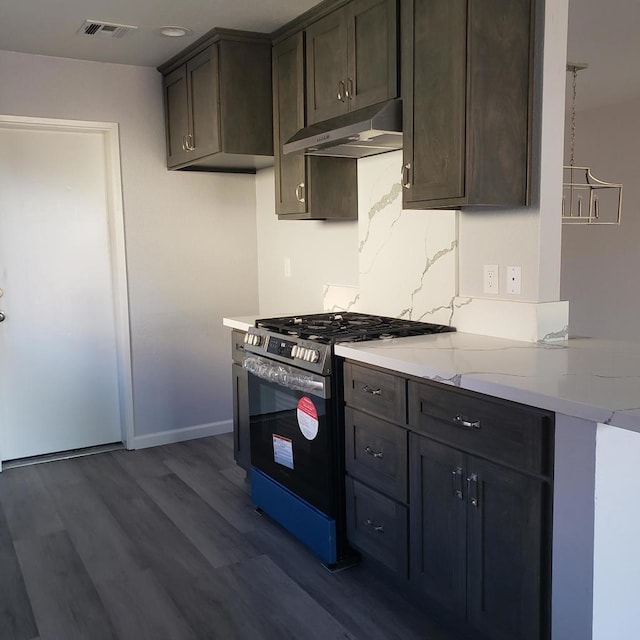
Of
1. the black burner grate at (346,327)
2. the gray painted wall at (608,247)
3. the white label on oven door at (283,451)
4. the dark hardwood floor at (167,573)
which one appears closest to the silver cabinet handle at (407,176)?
the black burner grate at (346,327)

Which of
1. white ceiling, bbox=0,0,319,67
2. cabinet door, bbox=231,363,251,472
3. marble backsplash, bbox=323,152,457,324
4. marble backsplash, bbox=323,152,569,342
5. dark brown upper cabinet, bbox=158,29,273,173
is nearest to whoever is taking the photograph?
marble backsplash, bbox=323,152,569,342

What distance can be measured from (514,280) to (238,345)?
1519 millimetres

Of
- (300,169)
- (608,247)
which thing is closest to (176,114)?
(300,169)

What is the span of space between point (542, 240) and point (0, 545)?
2634 mm

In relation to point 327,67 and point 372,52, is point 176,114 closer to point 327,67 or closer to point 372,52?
point 327,67

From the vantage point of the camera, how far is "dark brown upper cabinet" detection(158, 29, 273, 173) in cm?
362

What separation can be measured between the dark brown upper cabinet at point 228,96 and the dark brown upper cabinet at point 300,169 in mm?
122

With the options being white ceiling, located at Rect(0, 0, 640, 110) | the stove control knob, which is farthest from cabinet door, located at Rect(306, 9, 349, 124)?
the stove control knob

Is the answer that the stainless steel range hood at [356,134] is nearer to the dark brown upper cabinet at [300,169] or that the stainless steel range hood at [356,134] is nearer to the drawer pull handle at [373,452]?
the dark brown upper cabinet at [300,169]

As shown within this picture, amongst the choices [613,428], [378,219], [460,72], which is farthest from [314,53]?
[613,428]

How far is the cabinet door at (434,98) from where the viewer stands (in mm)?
2383

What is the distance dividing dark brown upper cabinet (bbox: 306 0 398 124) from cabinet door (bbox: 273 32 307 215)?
96 mm

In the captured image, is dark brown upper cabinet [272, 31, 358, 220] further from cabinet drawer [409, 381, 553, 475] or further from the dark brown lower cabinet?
the dark brown lower cabinet

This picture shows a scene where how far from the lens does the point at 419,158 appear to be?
8.48 ft
